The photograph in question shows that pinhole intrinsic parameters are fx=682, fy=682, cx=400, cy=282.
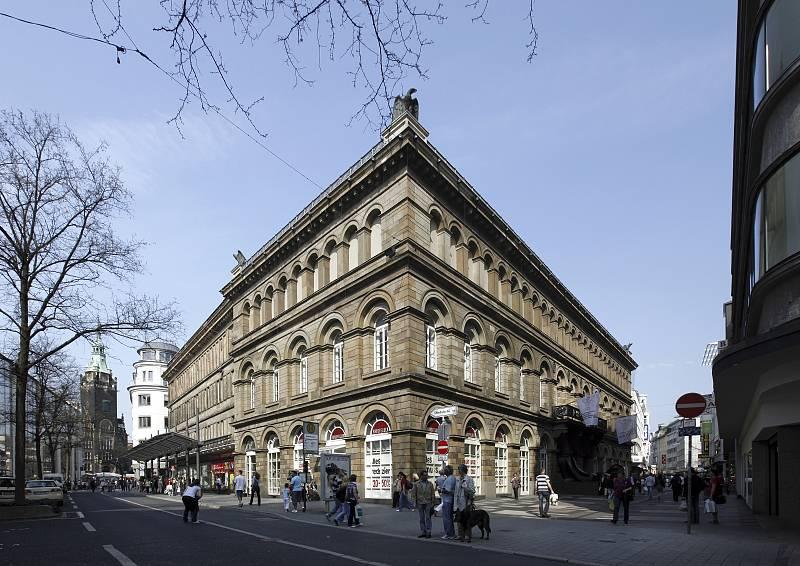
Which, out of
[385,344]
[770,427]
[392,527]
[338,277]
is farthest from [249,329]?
[770,427]

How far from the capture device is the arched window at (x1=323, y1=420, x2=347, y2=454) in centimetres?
3225

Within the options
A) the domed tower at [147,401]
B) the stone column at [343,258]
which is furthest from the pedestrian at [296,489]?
the domed tower at [147,401]

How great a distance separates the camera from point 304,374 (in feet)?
120

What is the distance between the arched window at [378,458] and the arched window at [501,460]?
7351 mm

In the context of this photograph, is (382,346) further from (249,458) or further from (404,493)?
(249,458)

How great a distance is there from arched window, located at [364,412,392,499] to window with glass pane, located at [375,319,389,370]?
7.30 feet

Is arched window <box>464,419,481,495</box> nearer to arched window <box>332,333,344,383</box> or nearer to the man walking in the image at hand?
arched window <box>332,333,344,383</box>

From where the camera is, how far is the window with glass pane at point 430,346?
30.7 m

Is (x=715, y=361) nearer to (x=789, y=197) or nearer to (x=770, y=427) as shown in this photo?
(x=789, y=197)

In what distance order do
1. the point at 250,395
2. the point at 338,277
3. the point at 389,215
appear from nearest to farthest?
the point at 389,215 < the point at 338,277 < the point at 250,395

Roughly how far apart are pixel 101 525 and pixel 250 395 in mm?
23688

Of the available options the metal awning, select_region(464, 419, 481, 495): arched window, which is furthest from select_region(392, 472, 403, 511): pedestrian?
the metal awning

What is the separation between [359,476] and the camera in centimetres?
3080

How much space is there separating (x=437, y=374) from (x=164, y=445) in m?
31.0
